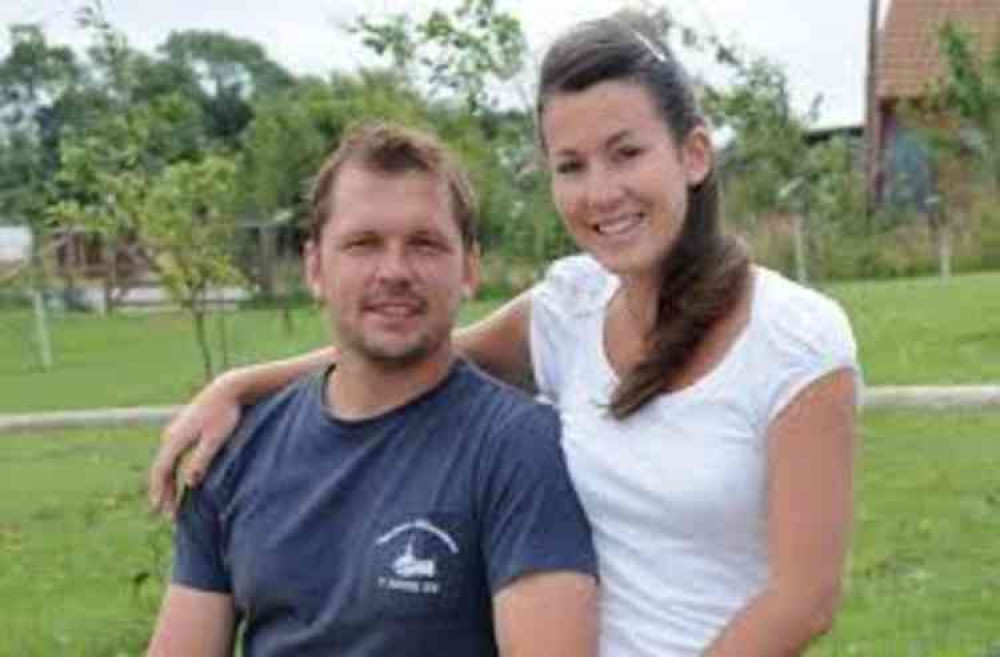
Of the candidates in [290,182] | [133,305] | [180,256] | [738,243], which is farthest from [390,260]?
[133,305]

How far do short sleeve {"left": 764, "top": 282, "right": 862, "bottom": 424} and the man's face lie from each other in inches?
20.1

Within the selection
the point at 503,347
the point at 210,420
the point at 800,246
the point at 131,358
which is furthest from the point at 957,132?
the point at 210,420

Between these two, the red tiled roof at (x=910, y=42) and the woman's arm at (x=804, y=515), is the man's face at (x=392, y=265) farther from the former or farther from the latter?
the red tiled roof at (x=910, y=42)

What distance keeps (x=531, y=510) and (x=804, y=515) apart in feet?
1.29

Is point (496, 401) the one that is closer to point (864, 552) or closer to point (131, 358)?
point (864, 552)

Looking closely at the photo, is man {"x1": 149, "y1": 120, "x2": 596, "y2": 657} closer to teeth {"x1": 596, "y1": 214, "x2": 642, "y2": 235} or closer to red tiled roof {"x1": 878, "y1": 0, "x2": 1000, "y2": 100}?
teeth {"x1": 596, "y1": 214, "x2": 642, "y2": 235}

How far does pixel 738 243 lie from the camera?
291cm

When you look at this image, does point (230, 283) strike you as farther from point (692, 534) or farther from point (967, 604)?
point (692, 534)

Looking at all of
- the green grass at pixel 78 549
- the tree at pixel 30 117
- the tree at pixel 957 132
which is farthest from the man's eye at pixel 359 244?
the tree at pixel 957 132

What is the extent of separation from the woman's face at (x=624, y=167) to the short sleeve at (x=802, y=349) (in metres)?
0.20

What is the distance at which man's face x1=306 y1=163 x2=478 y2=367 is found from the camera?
3.01 meters

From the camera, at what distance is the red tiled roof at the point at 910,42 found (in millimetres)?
37438

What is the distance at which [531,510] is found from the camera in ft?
9.48

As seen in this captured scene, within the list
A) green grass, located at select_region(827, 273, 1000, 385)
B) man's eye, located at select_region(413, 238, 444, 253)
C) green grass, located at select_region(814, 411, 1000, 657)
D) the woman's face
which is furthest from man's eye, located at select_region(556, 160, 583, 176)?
green grass, located at select_region(827, 273, 1000, 385)
